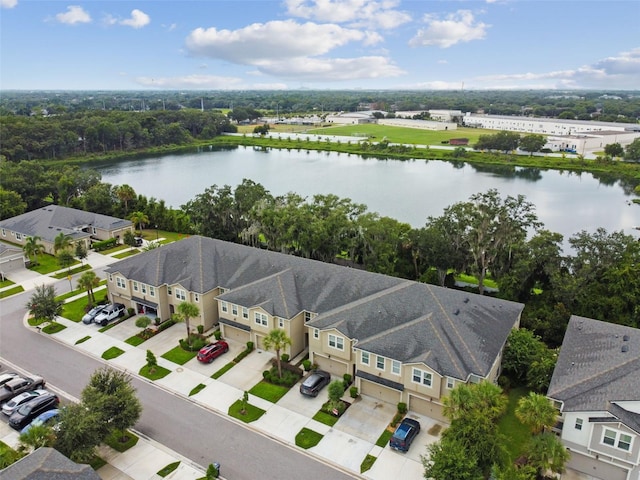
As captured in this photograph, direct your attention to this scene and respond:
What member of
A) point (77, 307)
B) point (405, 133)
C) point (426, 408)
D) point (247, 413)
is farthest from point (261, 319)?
point (405, 133)

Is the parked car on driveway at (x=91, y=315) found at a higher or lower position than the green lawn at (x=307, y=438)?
higher

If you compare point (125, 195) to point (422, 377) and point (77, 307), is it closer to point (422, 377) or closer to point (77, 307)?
point (77, 307)

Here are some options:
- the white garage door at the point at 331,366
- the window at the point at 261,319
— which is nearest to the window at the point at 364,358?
the white garage door at the point at 331,366

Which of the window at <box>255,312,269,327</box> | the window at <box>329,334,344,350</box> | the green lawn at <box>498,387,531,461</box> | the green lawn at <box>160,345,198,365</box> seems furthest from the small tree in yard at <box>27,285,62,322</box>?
the green lawn at <box>498,387,531,461</box>

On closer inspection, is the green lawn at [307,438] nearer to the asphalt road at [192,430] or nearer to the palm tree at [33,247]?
the asphalt road at [192,430]

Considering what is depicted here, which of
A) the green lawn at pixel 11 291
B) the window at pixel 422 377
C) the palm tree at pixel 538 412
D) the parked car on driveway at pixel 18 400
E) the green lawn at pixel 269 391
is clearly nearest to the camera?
the palm tree at pixel 538 412

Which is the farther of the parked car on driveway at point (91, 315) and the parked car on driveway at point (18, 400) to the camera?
the parked car on driveway at point (91, 315)
